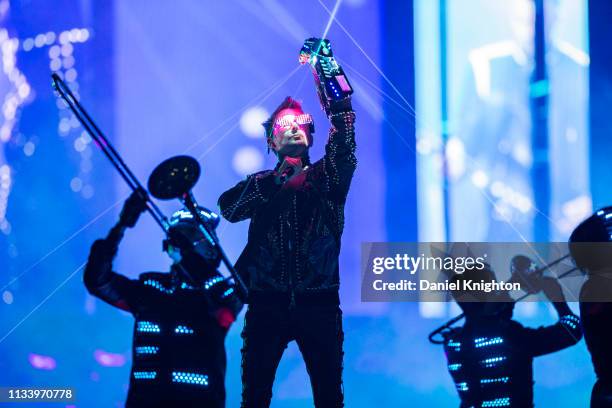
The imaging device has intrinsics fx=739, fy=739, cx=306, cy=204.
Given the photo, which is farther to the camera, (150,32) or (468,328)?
(150,32)

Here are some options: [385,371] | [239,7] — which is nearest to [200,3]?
[239,7]

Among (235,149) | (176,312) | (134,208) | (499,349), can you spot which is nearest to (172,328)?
(176,312)

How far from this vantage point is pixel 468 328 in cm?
420

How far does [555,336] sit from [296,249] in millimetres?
1514

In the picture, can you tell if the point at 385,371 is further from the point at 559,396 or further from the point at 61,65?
the point at 61,65

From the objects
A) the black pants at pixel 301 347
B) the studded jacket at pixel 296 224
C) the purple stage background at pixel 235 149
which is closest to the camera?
the black pants at pixel 301 347

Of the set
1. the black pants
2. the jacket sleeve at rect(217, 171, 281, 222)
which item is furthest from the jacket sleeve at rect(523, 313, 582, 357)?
the jacket sleeve at rect(217, 171, 281, 222)

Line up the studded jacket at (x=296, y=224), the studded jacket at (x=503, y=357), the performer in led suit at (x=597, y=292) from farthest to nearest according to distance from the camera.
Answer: the studded jacket at (x=503, y=357)
the studded jacket at (x=296, y=224)
the performer in led suit at (x=597, y=292)

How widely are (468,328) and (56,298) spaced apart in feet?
8.21

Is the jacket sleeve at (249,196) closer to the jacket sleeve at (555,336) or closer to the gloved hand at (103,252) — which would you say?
the gloved hand at (103,252)

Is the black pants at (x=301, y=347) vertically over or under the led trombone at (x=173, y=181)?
under

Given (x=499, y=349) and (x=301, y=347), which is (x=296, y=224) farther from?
(x=499, y=349)

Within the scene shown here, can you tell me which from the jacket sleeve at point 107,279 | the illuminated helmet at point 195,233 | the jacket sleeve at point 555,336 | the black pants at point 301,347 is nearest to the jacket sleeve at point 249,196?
the illuminated helmet at point 195,233

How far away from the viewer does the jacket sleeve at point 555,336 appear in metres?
4.05
